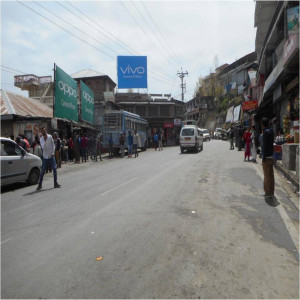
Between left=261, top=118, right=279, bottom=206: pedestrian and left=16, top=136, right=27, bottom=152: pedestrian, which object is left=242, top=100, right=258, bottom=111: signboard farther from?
left=261, top=118, right=279, bottom=206: pedestrian

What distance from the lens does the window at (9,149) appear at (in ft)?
29.9

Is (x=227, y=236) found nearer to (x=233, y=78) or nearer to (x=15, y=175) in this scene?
(x=15, y=175)

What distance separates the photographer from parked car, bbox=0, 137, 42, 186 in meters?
8.98

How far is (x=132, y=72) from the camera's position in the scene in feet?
99.2

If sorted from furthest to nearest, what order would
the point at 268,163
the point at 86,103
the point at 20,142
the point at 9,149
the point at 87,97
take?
1. the point at 87,97
2. the point at 86,103
3. the point at 20,142
4. the point at 9,149
5. the point at 268,163

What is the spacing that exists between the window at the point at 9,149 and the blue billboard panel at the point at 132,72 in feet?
69.7

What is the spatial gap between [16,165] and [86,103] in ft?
46.1

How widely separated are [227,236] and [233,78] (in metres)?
63.6

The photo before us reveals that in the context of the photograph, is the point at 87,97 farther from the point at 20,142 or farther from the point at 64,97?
the point at 20,142

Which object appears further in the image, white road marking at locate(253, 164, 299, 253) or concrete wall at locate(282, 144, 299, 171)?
concrete wall at locate(282, 144, 299, 171)

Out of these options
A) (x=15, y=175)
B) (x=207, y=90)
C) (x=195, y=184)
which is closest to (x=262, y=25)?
(x=195, y=184)

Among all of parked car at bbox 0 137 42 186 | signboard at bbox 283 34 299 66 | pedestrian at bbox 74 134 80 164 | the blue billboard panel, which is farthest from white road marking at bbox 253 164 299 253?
the blue billboard panel

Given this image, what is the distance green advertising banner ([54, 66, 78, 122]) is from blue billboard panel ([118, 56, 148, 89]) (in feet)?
33.9

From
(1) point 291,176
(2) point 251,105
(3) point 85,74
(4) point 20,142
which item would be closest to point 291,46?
(1) point 291,176
